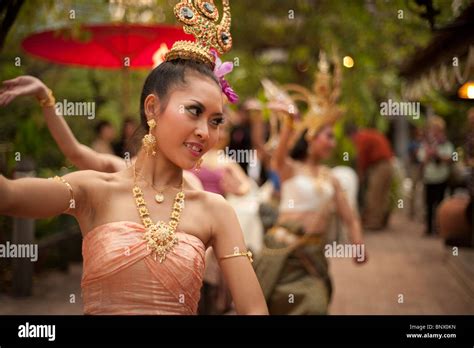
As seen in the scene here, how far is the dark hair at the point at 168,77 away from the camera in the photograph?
8.66 ft

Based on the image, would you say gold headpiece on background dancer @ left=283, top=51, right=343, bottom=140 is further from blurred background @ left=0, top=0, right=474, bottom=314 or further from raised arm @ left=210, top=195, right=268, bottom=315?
raised arm @ left=210, top=195, right=268, bottom=315

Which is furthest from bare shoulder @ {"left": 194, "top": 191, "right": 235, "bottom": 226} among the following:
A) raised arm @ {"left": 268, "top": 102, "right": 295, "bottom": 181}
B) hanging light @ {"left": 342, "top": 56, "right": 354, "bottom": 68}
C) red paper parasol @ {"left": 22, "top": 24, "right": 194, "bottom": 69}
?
hanging light @ {"left": 342, "top": 56, "right": 354, "bottom": 68}

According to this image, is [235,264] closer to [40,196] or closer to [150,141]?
[150,141]

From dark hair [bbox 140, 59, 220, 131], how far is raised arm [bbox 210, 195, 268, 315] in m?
0.40

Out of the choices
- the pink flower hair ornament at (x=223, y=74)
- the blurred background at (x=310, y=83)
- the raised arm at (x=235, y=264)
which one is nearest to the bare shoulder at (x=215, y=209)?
the raised arm at (x=235, y=264)

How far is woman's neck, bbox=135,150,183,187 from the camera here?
2.71 m

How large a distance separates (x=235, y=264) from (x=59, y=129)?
1142 mm

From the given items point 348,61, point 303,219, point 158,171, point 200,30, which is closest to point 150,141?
point 158,171

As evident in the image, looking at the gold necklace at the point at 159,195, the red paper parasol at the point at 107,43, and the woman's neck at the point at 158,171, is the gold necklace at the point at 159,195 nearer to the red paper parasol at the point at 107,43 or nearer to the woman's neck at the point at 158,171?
the woman's neck at the point at 158,171

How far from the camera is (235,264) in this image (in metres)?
2.62

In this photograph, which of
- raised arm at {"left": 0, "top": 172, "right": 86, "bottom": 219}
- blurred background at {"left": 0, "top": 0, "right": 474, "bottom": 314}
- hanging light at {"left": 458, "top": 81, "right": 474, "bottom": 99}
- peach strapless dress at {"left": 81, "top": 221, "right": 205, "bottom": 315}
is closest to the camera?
raised arm at {"left": 0, "top": 172, "right": 86, "bottom": 219}
